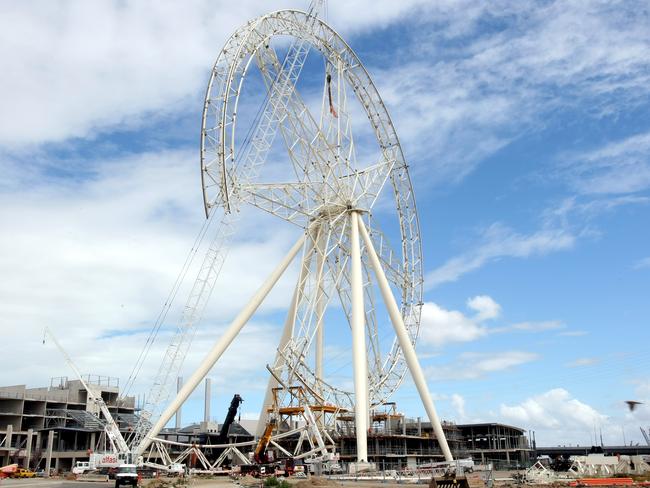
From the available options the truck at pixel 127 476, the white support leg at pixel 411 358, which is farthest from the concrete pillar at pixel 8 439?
the white support leg at pixel 411 358

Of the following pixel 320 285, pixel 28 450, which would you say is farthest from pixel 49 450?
pixel 320 285

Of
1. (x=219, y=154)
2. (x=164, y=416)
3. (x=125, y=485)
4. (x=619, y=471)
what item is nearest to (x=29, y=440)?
(x=164, y=416)

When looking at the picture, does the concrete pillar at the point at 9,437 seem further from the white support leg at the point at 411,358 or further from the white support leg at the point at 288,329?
the white support leg at the point at 411,358

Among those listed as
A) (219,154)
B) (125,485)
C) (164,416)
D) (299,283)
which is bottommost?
(125,485)

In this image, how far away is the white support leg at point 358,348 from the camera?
54281mm

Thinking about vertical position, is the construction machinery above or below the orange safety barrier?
above

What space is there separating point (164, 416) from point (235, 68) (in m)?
28.2

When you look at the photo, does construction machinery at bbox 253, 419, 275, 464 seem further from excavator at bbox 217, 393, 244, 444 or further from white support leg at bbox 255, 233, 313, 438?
excavator at bbox 217, 393, 244, 444

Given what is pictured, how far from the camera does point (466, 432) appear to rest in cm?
11225

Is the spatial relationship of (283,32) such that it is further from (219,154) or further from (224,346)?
(224,346)

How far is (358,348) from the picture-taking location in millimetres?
57250

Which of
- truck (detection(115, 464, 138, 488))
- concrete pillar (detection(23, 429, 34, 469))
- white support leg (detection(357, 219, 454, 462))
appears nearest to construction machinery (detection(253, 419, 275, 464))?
white support leg (detection(357, 219, 454, 462))

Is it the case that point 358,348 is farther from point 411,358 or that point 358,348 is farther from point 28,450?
point 28,450

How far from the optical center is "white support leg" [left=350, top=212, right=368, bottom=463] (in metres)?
54.3
